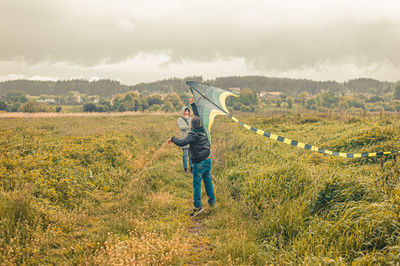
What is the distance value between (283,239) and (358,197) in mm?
1724

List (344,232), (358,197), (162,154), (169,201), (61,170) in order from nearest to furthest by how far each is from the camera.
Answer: (344,232), (358,197), (169,201), (61,170), (162,154)

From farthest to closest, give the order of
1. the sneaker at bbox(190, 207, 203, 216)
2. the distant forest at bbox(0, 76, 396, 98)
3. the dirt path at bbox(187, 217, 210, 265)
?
1. the distant forest at bbox(0, 76, 396, 98)
2. the sneaker at bbox(190, 207, 203, 216)
3. the dirt path at bbox(187, 217, 210, 265)

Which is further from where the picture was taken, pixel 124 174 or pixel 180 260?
pixel 124 174

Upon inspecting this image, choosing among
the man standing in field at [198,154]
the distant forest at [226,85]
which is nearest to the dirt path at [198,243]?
the man standing in field at [198,154]

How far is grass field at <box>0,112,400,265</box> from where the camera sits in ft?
11.6

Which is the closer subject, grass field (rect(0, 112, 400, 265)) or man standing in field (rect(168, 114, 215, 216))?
grass field (rect(0, 112, 400, 265))

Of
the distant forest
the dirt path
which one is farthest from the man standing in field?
the distant forest

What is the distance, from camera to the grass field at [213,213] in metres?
A: 3.54

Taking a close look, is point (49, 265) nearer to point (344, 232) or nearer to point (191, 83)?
point (191, 83)

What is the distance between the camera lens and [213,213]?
5.58 metres

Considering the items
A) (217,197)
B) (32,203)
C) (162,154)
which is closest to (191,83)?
(217,197)

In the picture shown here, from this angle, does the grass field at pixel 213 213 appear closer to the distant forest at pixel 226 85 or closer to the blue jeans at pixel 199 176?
the blue jeans at pixel 199 176

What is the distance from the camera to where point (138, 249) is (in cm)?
368

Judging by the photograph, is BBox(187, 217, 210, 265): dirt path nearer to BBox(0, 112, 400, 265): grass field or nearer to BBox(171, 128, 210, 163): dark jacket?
BBox(0, 112, 400, 265): grass field
